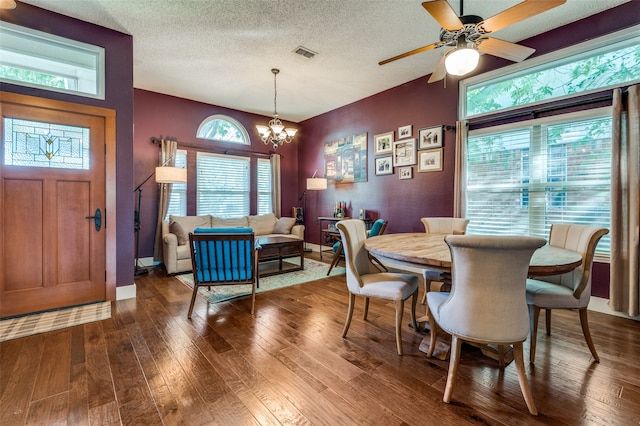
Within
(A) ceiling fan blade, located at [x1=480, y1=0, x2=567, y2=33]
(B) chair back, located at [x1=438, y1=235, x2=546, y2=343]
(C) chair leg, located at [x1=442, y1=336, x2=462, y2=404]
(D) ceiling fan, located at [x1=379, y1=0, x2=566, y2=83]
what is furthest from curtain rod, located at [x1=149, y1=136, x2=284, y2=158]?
(C) chair leg, located at [x1=442, y1=336, x2=462, y2=404]

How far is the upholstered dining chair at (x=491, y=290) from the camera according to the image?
1.41 m

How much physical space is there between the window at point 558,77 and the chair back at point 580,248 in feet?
6.24

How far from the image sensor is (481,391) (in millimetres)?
1705

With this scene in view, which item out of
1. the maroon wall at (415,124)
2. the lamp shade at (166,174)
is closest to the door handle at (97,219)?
the lamp shade at (166,174)

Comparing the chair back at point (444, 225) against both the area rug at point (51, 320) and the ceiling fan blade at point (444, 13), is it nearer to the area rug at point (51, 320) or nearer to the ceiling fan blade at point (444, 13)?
the ceiling fan blade at point (444, 13)

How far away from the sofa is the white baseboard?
3.17 ft

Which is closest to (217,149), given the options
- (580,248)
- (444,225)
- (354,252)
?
(354,252)

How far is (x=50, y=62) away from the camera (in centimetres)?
302

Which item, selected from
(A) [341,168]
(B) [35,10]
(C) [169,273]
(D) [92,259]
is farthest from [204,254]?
(A) [341,168]

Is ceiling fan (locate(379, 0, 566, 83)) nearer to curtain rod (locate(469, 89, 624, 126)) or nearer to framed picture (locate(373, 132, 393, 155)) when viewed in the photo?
curtain rod (locate(469, 89, 624, 126))

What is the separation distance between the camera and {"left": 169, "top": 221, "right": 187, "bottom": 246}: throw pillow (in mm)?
4633

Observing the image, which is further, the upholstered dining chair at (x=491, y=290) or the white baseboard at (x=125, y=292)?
the white baseboard at (x=125, y=292)

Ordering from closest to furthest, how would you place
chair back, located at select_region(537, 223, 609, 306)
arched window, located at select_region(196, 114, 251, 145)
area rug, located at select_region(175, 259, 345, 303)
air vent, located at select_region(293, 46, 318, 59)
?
chair back, located at select_region(537, 223, 609, 306), area rug, located at select_region(175, 259, 345, 303), air vent, located at select_region(293, 46, 318, 59), arched window, located at select_region(196, 114, 251, 145)

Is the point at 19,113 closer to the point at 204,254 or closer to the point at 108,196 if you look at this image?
the point at 108,196
